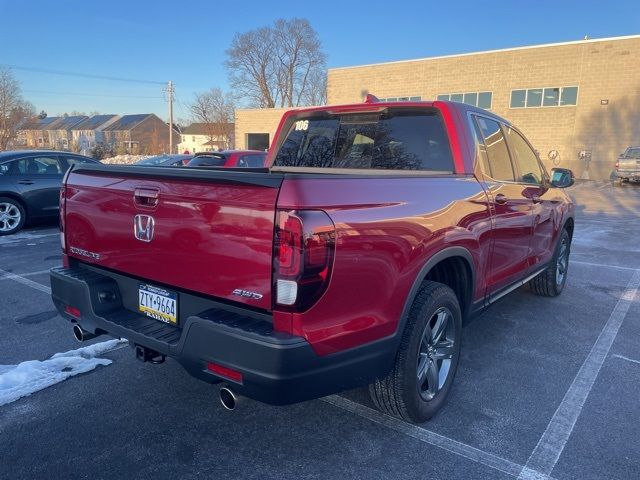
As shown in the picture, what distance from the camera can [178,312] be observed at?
8.04 feet

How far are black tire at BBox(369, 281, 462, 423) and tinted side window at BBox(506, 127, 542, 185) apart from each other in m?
1.83

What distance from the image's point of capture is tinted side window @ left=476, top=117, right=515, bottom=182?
144 inches

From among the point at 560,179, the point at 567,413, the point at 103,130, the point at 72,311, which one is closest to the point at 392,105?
the point at 560,179

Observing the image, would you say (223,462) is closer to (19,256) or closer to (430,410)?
(430,410)

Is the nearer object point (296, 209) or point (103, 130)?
point (296, 209)

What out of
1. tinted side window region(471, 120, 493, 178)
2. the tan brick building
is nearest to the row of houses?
the tan brick building

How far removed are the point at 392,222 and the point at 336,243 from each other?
1.42ft

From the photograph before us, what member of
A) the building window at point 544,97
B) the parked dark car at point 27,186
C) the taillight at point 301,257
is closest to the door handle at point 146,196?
the taillight at point 301,257

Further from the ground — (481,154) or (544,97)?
(544,97)

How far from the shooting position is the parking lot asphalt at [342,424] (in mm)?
2447

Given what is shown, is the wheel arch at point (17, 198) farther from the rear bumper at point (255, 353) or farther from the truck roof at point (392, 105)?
the rear bumper at point (255, 353)

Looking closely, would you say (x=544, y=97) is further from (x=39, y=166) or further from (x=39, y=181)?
(x=39, y=181)

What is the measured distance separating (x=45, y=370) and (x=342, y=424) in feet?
7.24

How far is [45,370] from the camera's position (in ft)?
11.1
